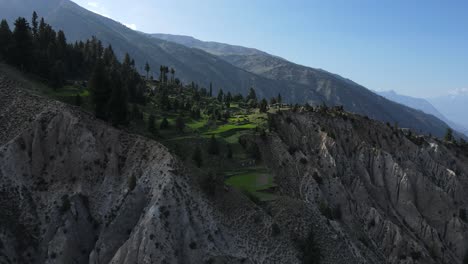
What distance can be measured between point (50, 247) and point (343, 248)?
113ft

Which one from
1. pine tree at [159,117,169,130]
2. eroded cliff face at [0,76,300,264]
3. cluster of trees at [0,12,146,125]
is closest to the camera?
eroded cliff face at [0,76,300,264]

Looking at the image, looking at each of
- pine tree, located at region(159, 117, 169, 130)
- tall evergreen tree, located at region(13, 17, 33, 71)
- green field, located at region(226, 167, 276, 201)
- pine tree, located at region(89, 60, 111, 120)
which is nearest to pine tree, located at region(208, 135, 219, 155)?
green field, located at region(226, 167, 276, 201)

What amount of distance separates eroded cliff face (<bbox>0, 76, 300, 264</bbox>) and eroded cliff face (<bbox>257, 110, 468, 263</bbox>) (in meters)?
13.7

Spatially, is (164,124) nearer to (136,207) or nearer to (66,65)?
(136,207)

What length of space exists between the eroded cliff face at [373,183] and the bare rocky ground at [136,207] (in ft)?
1.42

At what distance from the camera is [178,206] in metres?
44.5

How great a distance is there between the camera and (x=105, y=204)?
4744 centimetres

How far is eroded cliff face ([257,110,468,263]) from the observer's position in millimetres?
67625

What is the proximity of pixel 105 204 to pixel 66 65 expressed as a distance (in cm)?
5284

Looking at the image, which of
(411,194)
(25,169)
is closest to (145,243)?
(25,169)

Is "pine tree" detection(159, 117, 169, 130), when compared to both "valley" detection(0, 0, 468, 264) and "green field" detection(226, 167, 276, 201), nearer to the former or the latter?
"valley" detection(0, 0, 468, 264)

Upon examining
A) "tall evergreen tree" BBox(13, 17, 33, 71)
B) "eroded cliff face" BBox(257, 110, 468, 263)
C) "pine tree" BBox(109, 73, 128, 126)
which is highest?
"tall evergreen tree" BBox(13, 17, 33, 71)

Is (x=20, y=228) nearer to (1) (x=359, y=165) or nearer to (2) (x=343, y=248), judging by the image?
(2) (x=343, y=248)

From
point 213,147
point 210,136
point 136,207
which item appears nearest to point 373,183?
point 210,136
